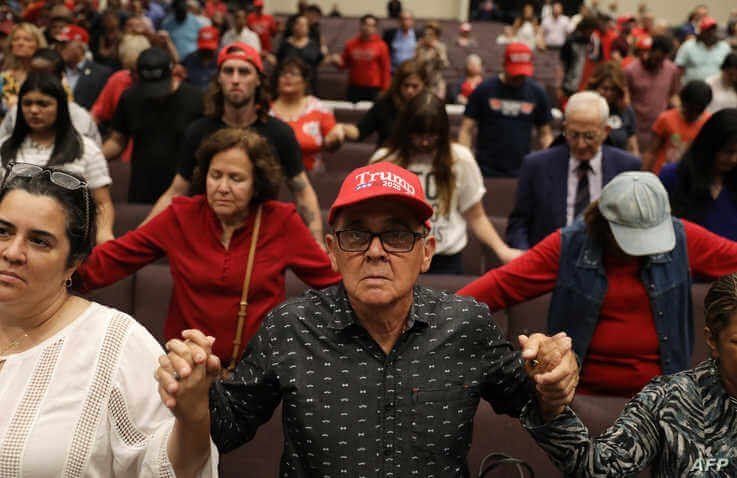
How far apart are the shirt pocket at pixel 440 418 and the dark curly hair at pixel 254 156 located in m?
1.41

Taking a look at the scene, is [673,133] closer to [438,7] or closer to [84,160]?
[84,160]

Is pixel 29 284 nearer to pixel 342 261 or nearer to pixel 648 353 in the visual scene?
pixel 342 261

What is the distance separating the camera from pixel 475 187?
3.93 meters

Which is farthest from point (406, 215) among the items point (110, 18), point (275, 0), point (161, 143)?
Answer: point (275, 0)

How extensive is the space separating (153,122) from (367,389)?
11.5ft

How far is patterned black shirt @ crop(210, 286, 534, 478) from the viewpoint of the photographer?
68.0 inches

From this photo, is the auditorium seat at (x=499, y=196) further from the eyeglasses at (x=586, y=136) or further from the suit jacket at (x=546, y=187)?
the eyeglasses at (x=586, y=136)

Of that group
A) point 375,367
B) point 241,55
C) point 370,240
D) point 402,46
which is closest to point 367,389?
point 375,367

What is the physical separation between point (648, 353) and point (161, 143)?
2.94 m

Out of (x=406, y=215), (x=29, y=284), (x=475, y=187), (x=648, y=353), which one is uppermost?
Result: (x=406, y=215)

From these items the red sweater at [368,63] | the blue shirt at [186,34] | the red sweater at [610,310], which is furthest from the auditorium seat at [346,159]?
the blue shirt at [186,34]

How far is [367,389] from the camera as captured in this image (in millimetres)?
1742

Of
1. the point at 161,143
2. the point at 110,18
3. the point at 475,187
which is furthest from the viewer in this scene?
the point at 110,18
